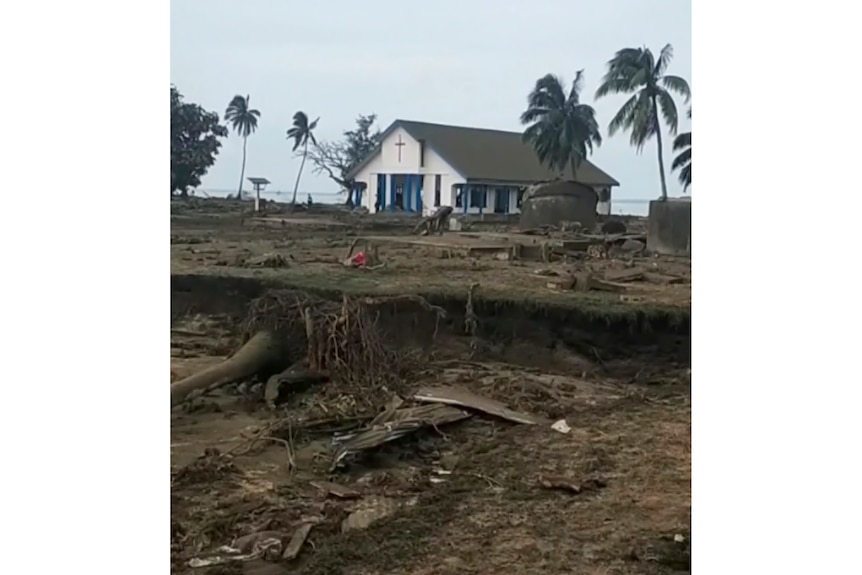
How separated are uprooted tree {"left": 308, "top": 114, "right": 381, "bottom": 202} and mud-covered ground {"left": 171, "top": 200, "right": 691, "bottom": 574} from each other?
0.85ft

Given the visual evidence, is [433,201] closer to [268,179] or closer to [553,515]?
[268,179]

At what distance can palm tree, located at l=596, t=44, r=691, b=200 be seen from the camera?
3.58m

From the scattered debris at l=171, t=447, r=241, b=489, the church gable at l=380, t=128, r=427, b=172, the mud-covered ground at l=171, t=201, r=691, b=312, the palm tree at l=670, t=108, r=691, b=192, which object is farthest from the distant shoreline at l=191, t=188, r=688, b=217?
the scattered debris at l=171, t=447, r=241, b=489

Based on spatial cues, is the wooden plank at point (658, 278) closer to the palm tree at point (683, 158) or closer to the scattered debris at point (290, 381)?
the palm tree at point (683, 158)

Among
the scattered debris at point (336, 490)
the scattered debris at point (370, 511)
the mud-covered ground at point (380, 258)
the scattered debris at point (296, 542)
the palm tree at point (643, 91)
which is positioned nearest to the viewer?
the scattered debris at point (296, 542)

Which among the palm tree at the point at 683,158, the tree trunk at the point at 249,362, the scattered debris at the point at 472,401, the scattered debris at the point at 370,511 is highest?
the palm tree at the point at 683,158

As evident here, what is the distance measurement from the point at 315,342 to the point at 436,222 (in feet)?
2.42

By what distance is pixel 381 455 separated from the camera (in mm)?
3643

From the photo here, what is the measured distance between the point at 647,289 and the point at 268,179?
1.67 metres

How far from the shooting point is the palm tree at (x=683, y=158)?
363 cm

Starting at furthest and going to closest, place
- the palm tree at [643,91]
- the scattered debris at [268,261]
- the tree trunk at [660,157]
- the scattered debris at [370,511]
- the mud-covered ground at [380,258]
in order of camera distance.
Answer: the scattered debris at [268,261]
the mud-covered ground at [380,258]
the tree trunk at [660,157]
the palm tree at [643,91]
the scattered debris at [370,511]

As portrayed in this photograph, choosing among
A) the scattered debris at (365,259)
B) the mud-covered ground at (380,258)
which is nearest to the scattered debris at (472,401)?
the mud-covered ground at (380,258)

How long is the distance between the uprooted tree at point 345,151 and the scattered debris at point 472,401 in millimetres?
997
